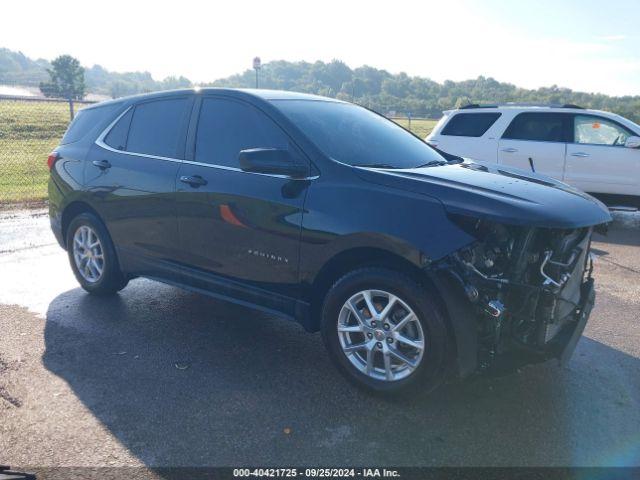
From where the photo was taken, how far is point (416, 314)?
3154 millimetres

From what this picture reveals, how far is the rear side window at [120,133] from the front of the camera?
490 centimetres

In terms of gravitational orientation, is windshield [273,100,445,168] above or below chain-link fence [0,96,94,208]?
above

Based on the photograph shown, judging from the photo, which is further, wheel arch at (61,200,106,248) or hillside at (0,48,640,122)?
hillside at (0,48,640,122)

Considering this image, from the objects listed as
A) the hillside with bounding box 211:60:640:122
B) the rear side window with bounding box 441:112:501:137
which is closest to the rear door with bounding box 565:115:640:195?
the rear side window with bounding box 441:112:501:137

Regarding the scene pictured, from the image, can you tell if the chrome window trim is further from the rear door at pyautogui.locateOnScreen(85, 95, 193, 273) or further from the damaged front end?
the damaged front end

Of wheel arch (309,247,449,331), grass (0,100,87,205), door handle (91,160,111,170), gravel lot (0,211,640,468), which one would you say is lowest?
grass (0,100,87,205)

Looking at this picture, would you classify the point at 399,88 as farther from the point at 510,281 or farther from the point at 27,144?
the point at 510,281

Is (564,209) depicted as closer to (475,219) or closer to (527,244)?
(527,244)

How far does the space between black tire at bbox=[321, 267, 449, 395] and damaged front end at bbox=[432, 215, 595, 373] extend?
0.19 metres

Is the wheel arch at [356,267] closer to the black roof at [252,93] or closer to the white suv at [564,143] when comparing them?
the black roof at [252,93]

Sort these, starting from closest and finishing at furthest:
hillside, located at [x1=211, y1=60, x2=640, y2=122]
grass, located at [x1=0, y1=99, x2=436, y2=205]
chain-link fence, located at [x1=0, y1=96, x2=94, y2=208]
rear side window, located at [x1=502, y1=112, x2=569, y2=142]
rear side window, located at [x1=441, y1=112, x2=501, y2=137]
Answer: rear side window, located at [x1=502, y1=112, x2=569, y2=142] → rear side window, located at [x1=441, y1=112, x2=501, y2=137] → chain-link fence, located at [x1=0, y1=96, x2=94, y2=208] → grass, located at [x1=0, y1=99, x2=436, y2=205] → hillside, located at [x1=211, y1=60, x2=640, y2=122]

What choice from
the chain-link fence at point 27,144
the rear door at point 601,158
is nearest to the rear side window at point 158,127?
the chain-link fence at point 27,144

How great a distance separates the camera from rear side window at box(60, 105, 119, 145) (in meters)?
5.20

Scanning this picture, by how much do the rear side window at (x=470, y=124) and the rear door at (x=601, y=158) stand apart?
135cm
